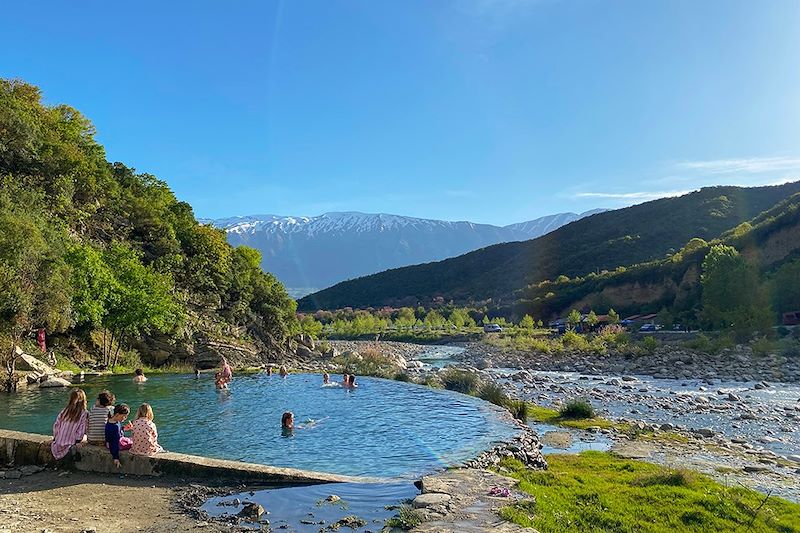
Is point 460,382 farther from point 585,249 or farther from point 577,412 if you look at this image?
point 585,249

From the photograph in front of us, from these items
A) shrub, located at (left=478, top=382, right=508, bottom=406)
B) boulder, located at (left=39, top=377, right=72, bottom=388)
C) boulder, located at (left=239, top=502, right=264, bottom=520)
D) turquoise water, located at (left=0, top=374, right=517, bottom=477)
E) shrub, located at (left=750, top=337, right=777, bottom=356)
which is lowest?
shrub, located at (left=750, top=337, right=777, bottom=356)

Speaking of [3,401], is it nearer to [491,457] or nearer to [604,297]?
[491,457]

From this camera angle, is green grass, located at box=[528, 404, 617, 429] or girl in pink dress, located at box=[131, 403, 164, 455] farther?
green grass, located at box=[528, 404, 617, 429]

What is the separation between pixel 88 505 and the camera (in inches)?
351

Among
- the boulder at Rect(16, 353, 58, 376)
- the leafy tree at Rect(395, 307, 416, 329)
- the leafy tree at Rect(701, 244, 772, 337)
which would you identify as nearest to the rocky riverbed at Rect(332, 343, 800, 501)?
the leafy tree at Rect(701, 244, 772, 337)

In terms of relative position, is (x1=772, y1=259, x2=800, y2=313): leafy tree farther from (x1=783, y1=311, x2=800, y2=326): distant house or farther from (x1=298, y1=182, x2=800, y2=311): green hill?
(x1=298, y1=182, x2=800, y2=311): green hill

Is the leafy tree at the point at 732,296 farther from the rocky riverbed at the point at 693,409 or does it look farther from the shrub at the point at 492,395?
the shrub at the point at 492,395

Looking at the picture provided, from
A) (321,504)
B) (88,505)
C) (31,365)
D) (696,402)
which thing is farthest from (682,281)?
(88,505)

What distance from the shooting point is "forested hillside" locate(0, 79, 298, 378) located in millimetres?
26344

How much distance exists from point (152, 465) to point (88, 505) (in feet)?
6.46

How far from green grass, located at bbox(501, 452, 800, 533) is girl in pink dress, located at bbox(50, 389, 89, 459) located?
8.96 metres

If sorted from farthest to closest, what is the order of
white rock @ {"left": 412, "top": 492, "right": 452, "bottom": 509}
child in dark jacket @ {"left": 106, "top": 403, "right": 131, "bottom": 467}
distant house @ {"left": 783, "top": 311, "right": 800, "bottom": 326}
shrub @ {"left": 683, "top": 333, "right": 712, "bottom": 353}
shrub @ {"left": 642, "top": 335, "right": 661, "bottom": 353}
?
1. distant house @ {"left": 783, "top": 311, "right": 800, "bottom": 326}
2. shrub @ {"left": 642, "top": 335, "right": 661, "bottom": 353}
3. shrub @ {"left": 683, "top": 333, "right": 712, "bottom": 353}
4. child in dark jacket @ {"left": 106, "top": 403, "right": 131, "bottom": 467}
5. white rock @ {"left": 412, "top": 492, "right": 452, "bottom": 509}

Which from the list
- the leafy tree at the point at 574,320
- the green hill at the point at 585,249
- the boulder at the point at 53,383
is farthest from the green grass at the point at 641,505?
the green hill at the point at 585,249

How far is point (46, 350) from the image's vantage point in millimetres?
30359
